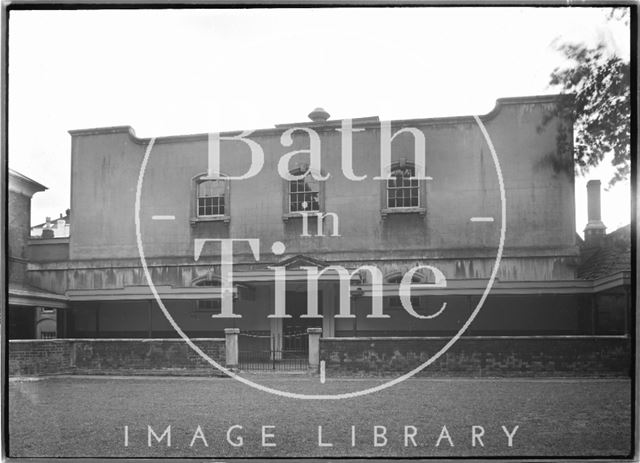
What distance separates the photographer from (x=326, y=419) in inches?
398

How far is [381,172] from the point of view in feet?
59.6

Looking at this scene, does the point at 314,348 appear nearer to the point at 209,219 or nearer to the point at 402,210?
the point at 402,210

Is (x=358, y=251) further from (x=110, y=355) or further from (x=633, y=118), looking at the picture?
(x=633, y=118)

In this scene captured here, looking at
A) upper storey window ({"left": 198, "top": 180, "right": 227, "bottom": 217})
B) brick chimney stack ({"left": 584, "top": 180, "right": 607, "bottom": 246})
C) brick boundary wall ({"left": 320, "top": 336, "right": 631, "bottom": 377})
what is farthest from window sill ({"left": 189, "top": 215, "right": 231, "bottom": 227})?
brick chimney stack ({"left": 584, "top": 180, "right": 607, "bottom": 246})

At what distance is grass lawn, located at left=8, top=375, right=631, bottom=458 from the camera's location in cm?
841

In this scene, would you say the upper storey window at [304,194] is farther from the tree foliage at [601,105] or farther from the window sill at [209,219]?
the tree foliage at [601,105]

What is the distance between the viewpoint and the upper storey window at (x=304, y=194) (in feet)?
61.7

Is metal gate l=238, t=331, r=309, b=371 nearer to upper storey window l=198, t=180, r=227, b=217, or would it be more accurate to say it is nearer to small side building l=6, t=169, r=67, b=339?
upper storey window l=198, t=180, r=227, b=217

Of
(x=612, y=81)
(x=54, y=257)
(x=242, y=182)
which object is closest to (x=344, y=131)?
(x=242, y=182)

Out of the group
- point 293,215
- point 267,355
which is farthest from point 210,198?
point 267,355

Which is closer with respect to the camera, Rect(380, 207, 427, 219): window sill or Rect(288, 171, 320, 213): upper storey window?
Rect(380, 207, 427, 219): window sill

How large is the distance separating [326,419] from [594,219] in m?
12.0

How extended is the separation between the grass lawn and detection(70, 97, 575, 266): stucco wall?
4.45 meters

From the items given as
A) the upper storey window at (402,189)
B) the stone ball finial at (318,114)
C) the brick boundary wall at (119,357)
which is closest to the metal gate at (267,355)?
the brick boundary wall at (119,357)
